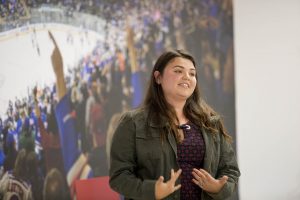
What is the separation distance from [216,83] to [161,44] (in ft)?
1.98

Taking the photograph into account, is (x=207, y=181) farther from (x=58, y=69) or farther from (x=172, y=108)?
(x=58, y=69)

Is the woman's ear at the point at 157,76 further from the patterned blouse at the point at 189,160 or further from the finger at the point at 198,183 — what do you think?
the finger at the point at 198,183

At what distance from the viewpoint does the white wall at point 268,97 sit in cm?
356

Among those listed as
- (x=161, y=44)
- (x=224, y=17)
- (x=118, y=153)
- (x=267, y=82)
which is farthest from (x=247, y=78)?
(x=118, y=153)

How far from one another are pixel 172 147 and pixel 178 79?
0.31 metres

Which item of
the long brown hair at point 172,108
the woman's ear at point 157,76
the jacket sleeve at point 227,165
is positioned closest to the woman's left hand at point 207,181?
the jacket sleeve at point 227,165

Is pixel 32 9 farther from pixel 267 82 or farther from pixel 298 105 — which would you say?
pixel 298 105

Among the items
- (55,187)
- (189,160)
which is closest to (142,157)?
(189,160)

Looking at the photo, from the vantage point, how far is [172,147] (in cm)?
170

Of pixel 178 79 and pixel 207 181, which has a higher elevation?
pixel 178 79

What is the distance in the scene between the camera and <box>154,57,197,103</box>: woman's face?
5.89 ft

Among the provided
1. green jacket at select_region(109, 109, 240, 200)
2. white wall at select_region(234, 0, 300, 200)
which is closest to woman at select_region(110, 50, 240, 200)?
green jacket at select_region(109, 109, 240, 200)

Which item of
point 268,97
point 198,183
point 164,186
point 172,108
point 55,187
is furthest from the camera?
point 268,97

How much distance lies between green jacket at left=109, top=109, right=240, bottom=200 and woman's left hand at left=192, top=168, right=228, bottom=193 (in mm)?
35
